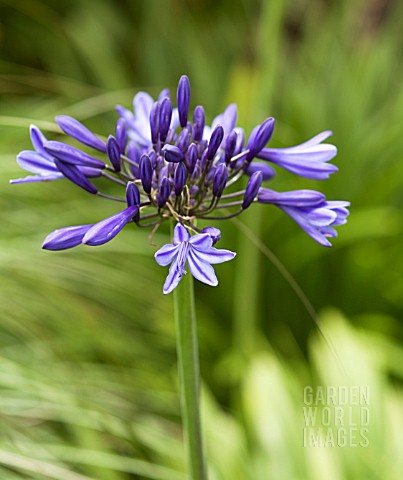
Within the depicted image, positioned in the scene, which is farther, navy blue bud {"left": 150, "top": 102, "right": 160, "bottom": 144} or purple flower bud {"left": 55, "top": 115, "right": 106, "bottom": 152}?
purple flower bud {"left": 55, "top": 115, "right": 106, "bottom": 152}

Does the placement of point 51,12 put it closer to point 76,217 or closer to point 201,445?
point 76,217

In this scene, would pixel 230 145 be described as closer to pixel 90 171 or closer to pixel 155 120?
pixel 155 120

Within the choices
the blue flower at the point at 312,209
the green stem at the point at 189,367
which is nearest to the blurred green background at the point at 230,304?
the blue flower at the point at 312,209

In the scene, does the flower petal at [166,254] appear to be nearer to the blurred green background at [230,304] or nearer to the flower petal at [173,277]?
the flower petal at [173,277]

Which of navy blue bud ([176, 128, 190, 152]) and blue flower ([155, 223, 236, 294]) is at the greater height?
navy blue bud ([176, 128, 190, 152])

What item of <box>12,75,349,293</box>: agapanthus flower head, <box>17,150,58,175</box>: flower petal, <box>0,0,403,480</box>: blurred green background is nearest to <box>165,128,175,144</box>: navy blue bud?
<box>12,75,349,293</box>: agapanthus flower head

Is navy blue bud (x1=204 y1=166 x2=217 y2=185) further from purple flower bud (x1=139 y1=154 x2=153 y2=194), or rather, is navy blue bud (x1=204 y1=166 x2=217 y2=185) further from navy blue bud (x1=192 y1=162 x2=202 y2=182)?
purple flower bud (x1=139 y1=154 x2=153 y2=194)
